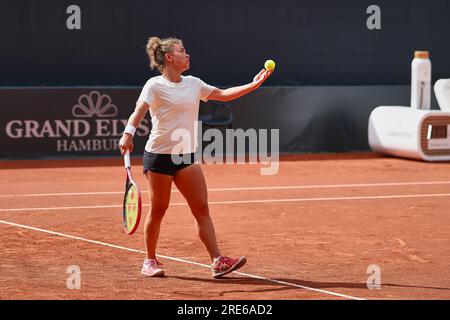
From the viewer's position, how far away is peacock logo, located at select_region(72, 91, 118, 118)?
17.1 m

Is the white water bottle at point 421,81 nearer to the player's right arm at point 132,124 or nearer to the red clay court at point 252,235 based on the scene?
the red clay court at point 252,235

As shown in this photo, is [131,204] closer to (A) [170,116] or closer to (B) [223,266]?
(A) [170,116]

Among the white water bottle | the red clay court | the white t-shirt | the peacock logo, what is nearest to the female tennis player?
the white t-shirt

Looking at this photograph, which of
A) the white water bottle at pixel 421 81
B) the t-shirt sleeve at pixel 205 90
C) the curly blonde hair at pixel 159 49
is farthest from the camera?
the white water bottle at pixel 421 81

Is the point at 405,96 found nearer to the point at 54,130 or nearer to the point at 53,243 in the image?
the point at 54,130

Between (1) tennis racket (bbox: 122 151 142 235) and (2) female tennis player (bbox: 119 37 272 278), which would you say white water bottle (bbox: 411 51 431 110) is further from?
(1) tennis racket (bbox: 122 151 142 235)

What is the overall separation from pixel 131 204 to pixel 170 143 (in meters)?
0.57

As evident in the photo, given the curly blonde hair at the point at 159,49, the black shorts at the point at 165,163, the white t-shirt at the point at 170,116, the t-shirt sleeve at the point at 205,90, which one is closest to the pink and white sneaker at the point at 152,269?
the black shorts at the point at 165,163

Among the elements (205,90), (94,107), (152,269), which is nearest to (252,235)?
(152,269)

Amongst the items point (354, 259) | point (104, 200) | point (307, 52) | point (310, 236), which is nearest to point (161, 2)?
point (307, 52)

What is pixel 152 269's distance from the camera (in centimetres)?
786

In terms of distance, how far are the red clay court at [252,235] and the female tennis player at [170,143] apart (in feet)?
1.16

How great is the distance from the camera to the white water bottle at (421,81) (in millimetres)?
16688

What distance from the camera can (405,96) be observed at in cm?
1898
